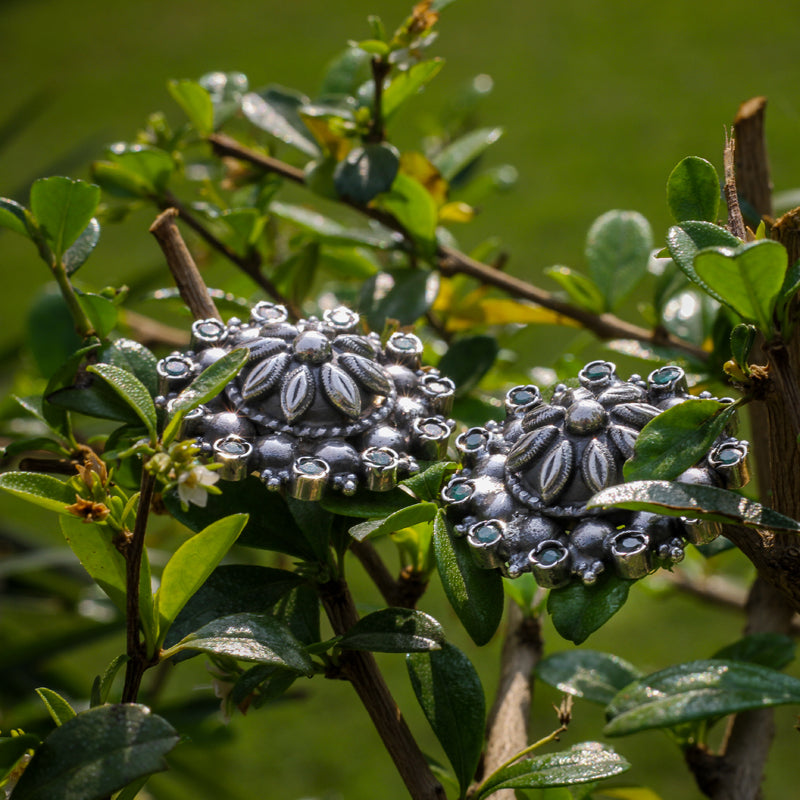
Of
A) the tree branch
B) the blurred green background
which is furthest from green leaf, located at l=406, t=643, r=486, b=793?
the blurred green background

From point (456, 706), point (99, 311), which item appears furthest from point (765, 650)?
point (99, 311)

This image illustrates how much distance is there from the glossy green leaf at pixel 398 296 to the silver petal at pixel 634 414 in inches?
8.1

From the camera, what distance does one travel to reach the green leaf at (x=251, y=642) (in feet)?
1.10

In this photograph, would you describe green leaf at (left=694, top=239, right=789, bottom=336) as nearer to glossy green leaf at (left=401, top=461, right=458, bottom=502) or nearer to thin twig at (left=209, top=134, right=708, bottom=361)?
glossy green leaf at (left=401, top=461, right=458, bottom=502)

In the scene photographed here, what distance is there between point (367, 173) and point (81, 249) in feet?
0.54

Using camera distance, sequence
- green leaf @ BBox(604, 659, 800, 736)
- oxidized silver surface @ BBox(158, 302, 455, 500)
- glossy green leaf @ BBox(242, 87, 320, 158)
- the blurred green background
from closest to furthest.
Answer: green leaf @ BBox(604, 659, 800, 736)
oxidized silver surface @ BBox(158, 302, 455, 500)
glossy green leaf @ BBox(242, 87, 320, 158)
the blurred green background

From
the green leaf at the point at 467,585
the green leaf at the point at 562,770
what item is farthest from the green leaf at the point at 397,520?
the green leaf at the point at 562,770

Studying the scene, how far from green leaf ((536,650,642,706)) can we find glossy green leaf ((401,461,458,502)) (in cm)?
20

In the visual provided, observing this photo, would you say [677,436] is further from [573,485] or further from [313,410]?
[313,410]

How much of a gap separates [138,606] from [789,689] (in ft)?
0.74

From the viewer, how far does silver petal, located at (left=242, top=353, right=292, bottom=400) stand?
42 centimetres

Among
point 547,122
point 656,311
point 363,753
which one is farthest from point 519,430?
point 547,122

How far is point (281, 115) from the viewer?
626 millimetres

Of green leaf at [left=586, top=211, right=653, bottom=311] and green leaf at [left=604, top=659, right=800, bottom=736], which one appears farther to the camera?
green leaf at [left=586, top=211, right=653, bottom=311]
